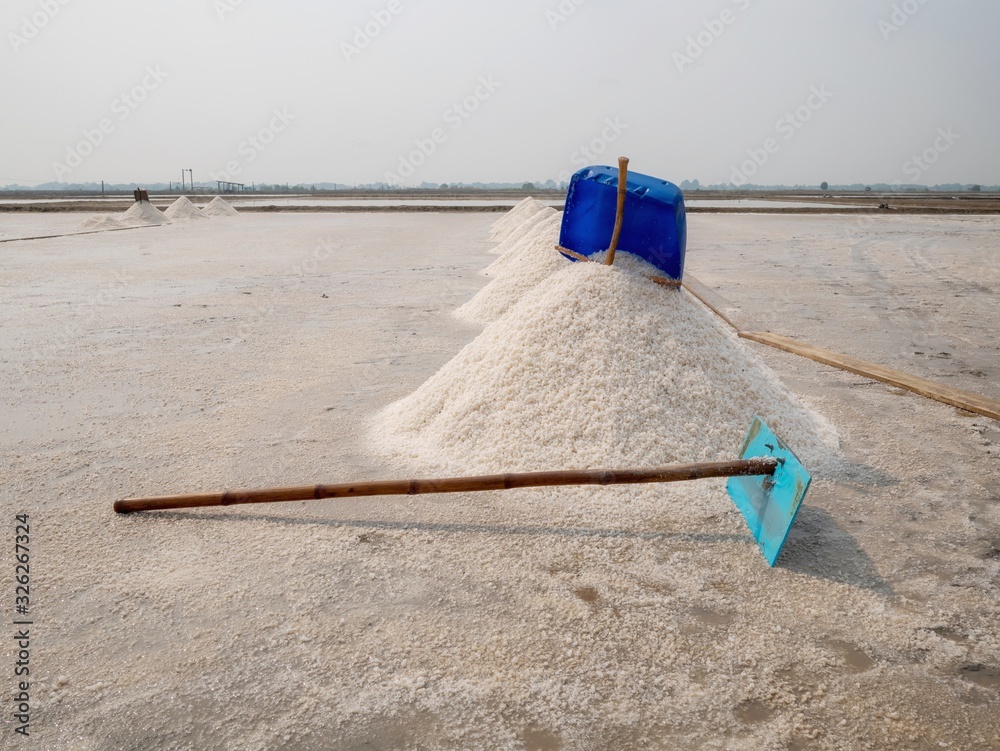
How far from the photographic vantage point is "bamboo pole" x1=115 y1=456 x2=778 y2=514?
275 centimetres

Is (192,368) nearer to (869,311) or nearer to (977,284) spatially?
(869,311)

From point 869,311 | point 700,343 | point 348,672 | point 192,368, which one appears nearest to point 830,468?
point 700,343

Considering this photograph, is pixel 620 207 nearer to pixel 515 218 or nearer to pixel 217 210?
pixel 515 218

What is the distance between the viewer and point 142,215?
24.2 m

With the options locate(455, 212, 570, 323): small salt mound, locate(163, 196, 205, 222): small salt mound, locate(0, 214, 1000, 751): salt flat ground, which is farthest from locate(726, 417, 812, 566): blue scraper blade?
locate(163, 196, 205, 222): small salt mound

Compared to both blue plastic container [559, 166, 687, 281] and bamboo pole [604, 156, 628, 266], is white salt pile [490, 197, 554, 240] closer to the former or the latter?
blue plastic container [559, 166, 687, 281]

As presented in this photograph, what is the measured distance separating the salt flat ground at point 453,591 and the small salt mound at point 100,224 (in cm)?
1867

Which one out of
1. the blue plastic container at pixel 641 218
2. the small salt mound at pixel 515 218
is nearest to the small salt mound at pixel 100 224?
the small salt mound at pixel 515 218

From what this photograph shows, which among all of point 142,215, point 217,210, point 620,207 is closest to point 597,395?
point 620,207

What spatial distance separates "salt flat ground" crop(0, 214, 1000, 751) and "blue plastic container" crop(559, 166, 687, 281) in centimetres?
153

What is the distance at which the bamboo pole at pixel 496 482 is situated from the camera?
275cm

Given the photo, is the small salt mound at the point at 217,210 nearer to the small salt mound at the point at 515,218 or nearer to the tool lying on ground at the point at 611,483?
the small salt mound at the point at 515,218

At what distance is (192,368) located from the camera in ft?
17.4

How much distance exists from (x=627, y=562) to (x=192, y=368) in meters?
4.11
